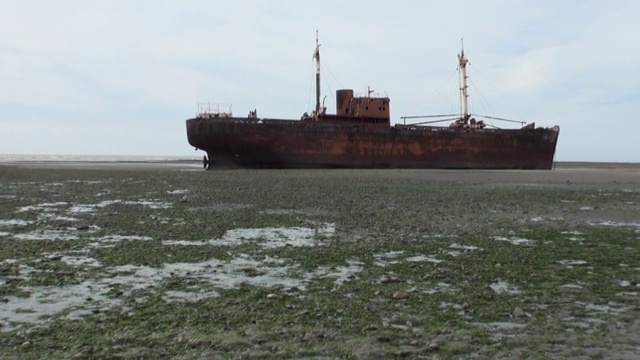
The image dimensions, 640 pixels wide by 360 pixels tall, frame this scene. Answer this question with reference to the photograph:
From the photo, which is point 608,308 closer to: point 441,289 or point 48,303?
point 441,289

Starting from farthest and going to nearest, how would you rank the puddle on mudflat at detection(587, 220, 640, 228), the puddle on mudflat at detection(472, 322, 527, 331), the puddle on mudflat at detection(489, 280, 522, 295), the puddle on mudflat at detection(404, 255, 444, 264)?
the puddle on mudflat at detection(587, 220, 640, 228) → the puddle on mudflat at detection(404, 255, 444, 264) → the puddle on mudflat at detection(489, 280, 522, 295) → the puddle on mudflat at detection(472, 322, 527, 331)

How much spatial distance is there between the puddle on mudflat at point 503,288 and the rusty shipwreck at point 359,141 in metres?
27.8

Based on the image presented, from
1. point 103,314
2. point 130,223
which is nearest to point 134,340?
point 103,314

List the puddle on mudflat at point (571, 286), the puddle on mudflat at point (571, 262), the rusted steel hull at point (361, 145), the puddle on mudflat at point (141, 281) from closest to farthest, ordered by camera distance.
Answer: the puddle on mudflat at point (141, 281)
the puddle on mudflat at point (571, 286)
the puddle on mudflat at point (571, 262)
the rusted steel hull at point (361, 145)

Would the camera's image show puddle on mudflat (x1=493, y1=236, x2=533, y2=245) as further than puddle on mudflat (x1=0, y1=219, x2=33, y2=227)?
No

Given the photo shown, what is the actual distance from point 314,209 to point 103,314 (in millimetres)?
7234

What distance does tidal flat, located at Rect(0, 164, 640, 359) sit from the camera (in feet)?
10.3

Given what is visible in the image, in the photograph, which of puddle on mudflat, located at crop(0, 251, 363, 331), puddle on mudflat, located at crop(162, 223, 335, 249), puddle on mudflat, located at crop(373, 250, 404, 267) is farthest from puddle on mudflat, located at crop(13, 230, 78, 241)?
puddle on mudflat, located at crop(373, 250, 404, 267)

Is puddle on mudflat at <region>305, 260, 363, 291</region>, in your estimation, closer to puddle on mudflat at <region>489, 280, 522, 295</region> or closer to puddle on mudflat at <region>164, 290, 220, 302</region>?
puddle on mudflat at <region>164, 290, 220, 302</region>

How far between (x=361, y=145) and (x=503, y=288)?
29.2 meters

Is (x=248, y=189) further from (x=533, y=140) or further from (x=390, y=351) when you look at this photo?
(x=533, y=140)

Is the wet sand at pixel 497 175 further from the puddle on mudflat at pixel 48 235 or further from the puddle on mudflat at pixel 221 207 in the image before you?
the puddle on mudflat at pixel 48 235

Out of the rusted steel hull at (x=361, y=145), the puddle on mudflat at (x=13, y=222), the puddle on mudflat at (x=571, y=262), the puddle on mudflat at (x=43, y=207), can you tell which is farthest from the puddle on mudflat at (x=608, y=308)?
the rusted steel hull at (x=361, y=145)

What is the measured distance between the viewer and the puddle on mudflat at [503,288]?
4352 millimetres
